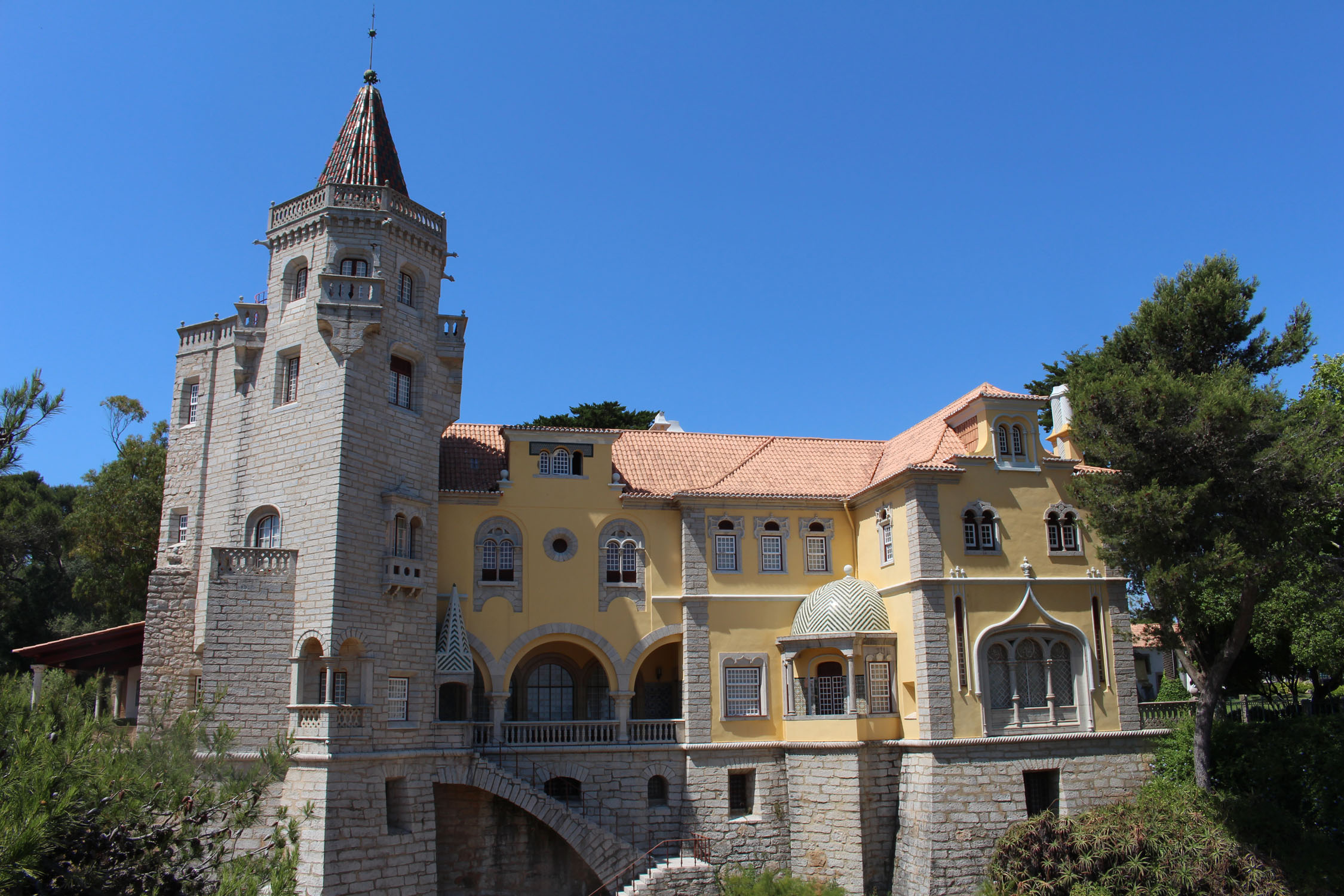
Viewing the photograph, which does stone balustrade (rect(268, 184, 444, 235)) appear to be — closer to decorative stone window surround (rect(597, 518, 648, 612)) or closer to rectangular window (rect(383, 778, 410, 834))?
decorative stone window surround (rect(597, 518, 648, 612))

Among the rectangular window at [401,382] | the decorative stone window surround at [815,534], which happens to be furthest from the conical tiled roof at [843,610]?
the rectangular window at [401,382]

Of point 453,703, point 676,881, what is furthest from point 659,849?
point 453,703

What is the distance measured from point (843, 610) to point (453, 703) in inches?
445

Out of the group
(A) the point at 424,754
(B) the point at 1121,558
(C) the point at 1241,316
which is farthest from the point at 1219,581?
(A) the point at 424,754

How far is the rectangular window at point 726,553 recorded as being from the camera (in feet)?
98.3

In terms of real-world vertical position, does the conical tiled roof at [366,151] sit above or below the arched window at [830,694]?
above

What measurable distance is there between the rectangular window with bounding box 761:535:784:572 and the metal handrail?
25.7ft

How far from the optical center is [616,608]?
1155 inches

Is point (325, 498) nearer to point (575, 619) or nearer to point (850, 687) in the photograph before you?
point (575, 619)

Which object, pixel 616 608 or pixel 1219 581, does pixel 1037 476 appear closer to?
pixel 1219 581

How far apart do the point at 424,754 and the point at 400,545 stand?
5.31 meters

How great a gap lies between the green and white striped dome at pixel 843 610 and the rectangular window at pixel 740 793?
4.32 m

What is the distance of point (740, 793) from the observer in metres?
28.6

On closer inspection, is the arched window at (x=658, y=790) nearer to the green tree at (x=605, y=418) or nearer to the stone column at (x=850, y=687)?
the stone column at (x=850, y=687)
